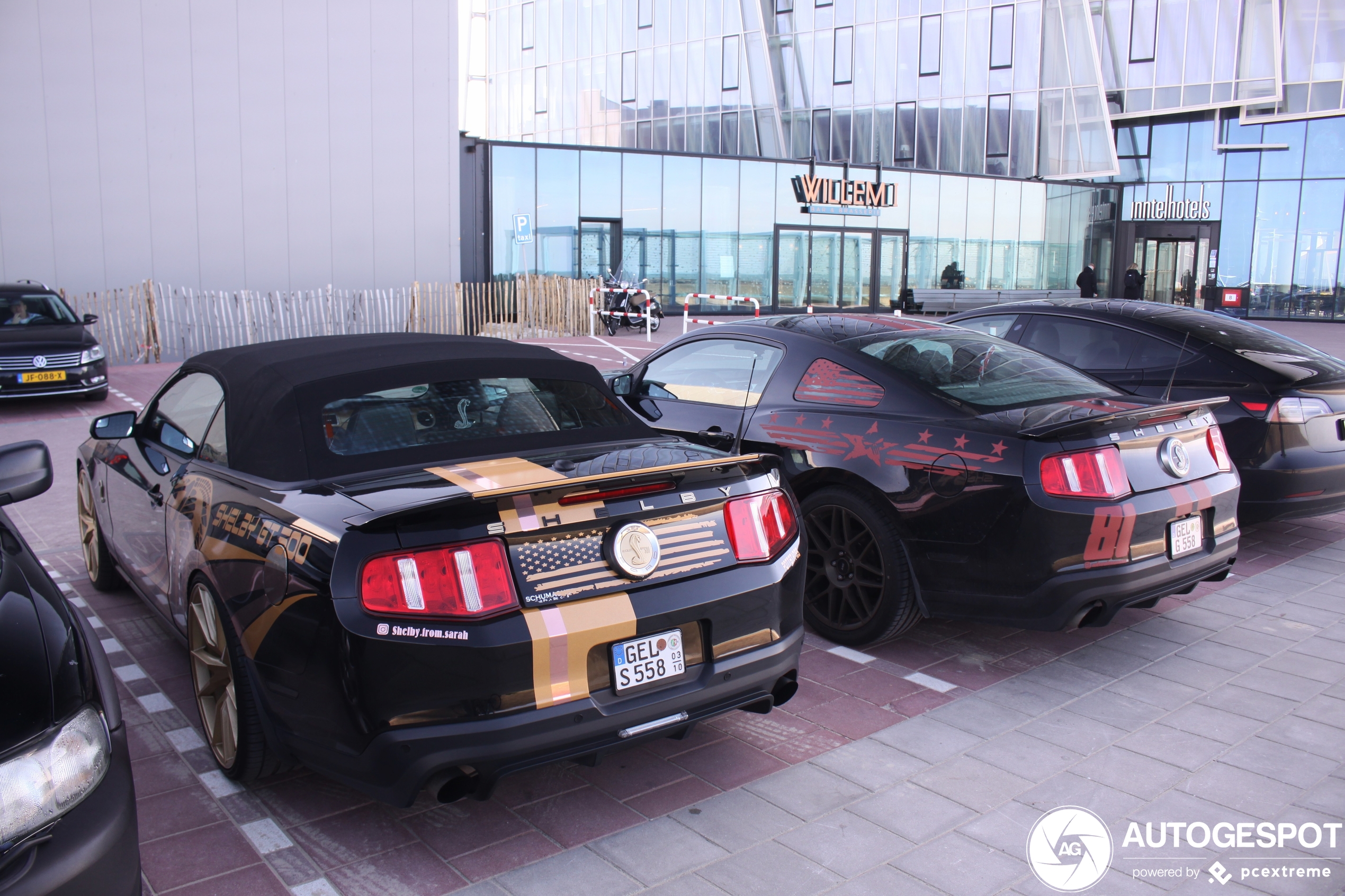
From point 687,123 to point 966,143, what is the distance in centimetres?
1166

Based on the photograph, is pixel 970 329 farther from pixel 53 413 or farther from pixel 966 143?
pixel 966 143

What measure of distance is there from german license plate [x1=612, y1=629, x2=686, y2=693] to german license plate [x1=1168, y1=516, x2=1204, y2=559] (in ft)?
8.32

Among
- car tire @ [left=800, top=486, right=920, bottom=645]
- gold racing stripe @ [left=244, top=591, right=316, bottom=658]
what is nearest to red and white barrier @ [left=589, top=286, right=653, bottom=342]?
car tire @ [left=800, top=486, right=920, bottom=645]

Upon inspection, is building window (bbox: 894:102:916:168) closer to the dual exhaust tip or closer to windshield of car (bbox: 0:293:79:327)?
windshield of car (bbox: 0:293:79:327)

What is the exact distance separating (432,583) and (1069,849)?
213 centimetres

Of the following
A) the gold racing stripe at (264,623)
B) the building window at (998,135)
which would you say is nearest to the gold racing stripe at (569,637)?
the gold racing stripe at (264,623)

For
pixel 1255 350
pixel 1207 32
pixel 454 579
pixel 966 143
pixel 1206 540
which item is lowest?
pixel 1206 540

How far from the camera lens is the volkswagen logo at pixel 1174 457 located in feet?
Answer: 14.6

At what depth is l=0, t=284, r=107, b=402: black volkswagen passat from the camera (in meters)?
12.0

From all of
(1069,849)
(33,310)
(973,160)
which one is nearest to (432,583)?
(1069,849)

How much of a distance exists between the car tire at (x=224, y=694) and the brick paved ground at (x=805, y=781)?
0.13 m

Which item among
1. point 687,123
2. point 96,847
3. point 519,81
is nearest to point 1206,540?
point 96,847

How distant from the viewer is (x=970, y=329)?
557 cm

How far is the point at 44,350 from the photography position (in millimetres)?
12188
